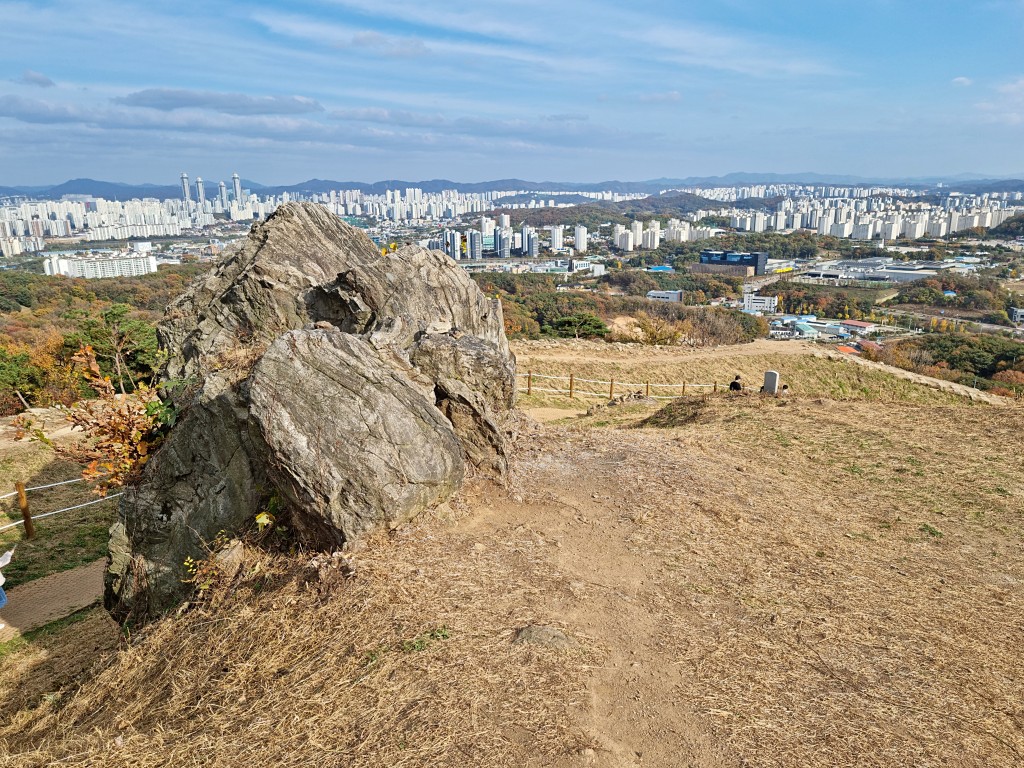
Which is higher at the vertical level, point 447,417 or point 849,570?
point 447,417

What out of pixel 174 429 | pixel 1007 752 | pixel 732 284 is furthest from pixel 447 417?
pixel 732 284

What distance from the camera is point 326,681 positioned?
516cm

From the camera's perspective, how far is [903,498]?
32.4 feet

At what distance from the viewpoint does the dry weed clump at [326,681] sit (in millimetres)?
4570

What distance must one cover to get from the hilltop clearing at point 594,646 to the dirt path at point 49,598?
1020 mm

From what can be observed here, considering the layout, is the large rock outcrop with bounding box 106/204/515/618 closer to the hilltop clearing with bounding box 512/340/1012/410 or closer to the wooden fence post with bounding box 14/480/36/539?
the wooden fence post with bounding box 14/480/36/539

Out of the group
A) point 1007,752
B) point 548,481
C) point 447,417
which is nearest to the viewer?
point 1007,752

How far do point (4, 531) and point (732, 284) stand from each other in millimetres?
100770

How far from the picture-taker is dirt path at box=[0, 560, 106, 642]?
9.75 meters

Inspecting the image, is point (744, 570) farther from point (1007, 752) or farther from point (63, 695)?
point (63, 695)

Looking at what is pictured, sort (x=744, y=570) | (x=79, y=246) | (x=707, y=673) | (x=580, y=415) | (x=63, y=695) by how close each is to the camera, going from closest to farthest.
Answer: (x=707, y=673), (x=63, y=695), (x=744, y=570), (x=580, y=415), (x=79, y=246)

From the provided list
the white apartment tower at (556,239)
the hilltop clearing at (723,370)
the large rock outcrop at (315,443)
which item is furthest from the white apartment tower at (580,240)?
the large rock outcrop at (315,443)

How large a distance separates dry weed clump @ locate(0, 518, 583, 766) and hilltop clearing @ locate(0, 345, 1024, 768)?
21 mm

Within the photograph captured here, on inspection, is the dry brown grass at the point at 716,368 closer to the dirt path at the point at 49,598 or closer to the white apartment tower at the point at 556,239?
the dirt path at the point at 49,598
